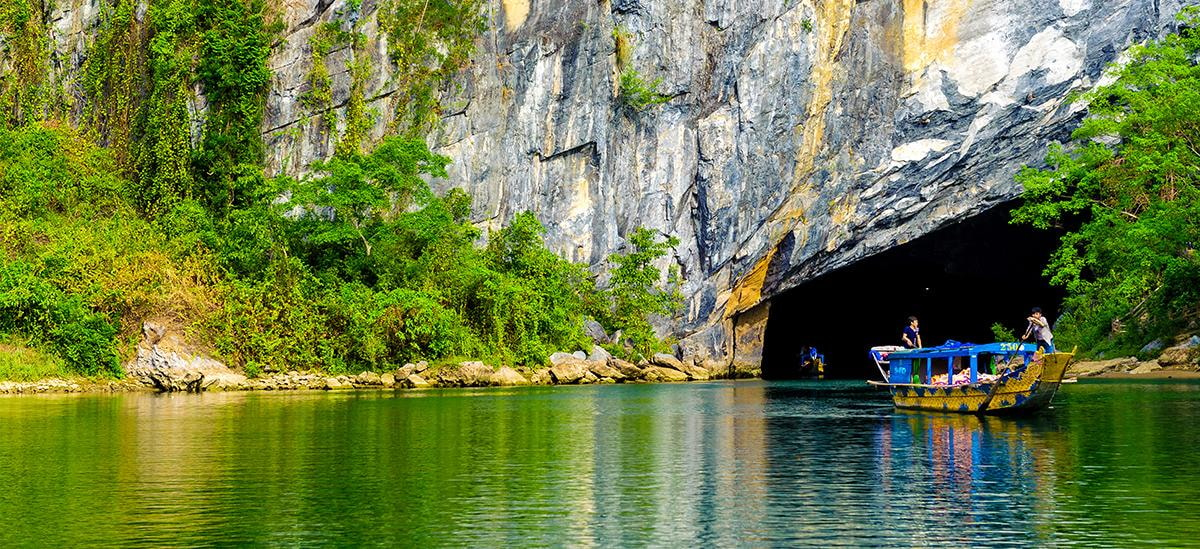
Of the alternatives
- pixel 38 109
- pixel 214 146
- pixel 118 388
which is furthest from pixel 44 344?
pixel 38 109

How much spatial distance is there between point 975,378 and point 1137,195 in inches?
790

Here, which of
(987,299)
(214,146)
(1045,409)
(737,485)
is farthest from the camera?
(987,299)

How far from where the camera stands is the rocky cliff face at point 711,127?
49312 millimetres

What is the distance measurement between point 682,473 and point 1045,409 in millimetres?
12844

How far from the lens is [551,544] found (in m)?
Result: 11.9

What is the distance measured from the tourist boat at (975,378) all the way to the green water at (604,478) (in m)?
0.68

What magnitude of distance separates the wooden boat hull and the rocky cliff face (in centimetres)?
2329

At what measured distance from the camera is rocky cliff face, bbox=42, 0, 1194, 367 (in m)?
49.3

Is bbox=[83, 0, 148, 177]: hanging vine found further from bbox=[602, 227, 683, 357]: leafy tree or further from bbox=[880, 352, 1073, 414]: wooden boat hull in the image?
bbox=[880, 352, 1073, 414]: wooden boat hull

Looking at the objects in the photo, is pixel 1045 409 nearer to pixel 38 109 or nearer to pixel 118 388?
pixel 118 388

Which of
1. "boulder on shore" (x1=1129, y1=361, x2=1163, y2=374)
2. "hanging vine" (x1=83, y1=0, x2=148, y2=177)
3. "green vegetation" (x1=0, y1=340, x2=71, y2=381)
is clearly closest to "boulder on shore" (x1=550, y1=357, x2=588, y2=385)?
"green vegetation" (x1=0, y1=340, x2=71, y2=381)

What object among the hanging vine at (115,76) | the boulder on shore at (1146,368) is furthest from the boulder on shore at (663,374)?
the hanging vine at (115,76)

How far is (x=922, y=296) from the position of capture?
65.0 meters

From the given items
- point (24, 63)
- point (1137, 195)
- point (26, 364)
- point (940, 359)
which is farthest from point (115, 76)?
point (1137, 195)
